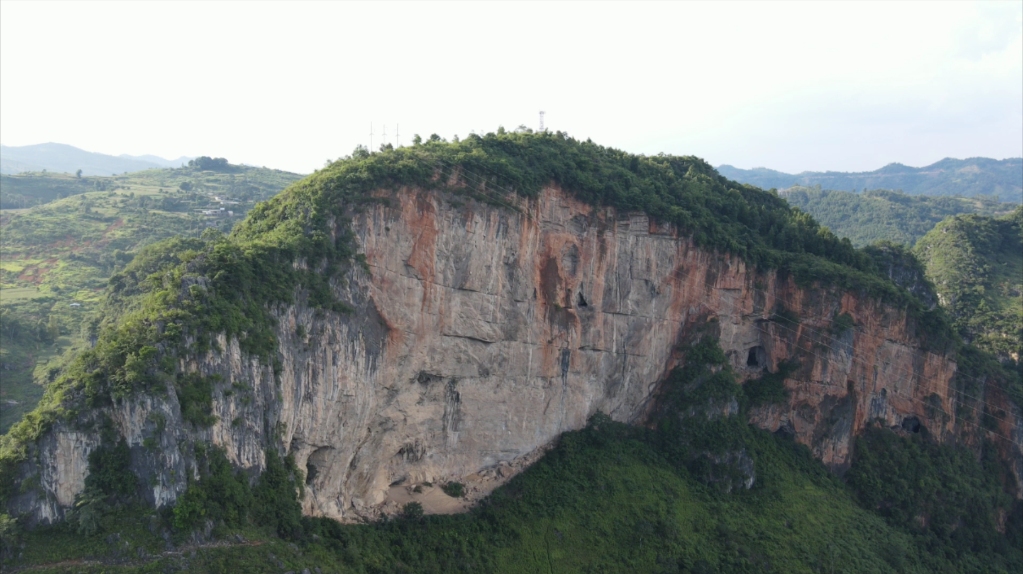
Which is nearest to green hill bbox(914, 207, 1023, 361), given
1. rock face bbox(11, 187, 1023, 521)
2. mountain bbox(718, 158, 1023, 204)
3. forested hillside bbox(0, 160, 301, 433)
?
rock face bbox(11, 187, 1023, 521)

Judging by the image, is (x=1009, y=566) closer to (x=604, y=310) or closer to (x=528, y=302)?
(x=604, y=310)

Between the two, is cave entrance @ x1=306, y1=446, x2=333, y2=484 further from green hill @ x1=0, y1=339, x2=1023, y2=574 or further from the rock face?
green hill @ x1=0, y1=339, x2=1023, y2=574

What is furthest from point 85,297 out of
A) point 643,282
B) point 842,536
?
point 842,536

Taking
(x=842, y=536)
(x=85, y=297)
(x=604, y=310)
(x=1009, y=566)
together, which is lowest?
(x=1009, y=566)

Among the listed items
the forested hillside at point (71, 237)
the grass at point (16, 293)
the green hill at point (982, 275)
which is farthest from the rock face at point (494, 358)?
the grass at point (16, 293)

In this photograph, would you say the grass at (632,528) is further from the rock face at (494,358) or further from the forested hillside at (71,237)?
the forested hillside at (71,237)

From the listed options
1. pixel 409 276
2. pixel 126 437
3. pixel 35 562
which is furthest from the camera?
pixel 409 276

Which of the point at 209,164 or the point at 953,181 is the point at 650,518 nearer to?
the point at 209,164
